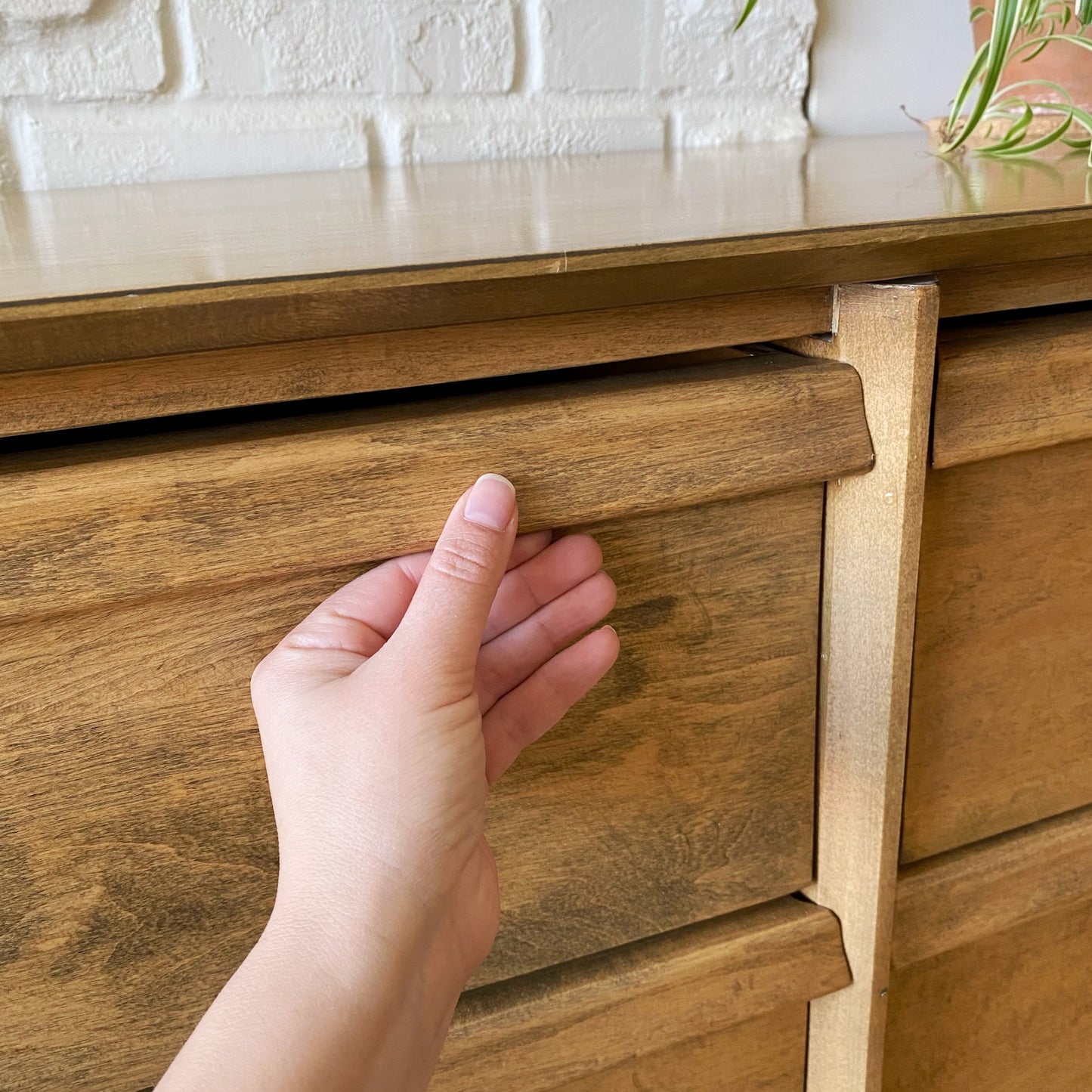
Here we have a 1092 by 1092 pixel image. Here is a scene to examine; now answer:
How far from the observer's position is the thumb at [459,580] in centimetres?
36

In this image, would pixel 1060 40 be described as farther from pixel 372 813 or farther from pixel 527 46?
pixel 372 813

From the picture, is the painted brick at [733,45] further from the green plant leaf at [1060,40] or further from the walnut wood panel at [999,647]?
the walnut wood panel at [999,647]

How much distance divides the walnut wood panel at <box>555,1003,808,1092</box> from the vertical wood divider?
2cm

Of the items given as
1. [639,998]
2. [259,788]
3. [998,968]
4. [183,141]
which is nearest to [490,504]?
[259,788]

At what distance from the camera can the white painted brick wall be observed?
0.72 m

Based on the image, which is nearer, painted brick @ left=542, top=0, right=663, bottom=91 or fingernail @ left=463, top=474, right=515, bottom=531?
fingernail @ left=463, top=474, right=515, bottom=531

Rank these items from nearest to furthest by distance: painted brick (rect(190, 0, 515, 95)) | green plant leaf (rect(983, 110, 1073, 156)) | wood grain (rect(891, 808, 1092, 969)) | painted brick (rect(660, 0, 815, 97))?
wood grain (rect(891, 808, 1092, 969)) < green plant leaf (rect(983, 110, 1073, 156)) < painted brick (rect(190, 0, 515, 95)) < painted brick (rect(660, 0, 815, 97))

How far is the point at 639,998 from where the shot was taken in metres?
0.47

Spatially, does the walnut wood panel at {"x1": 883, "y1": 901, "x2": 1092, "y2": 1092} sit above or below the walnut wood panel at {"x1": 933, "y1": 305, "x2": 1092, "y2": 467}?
below

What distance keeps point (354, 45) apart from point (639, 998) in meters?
0.70

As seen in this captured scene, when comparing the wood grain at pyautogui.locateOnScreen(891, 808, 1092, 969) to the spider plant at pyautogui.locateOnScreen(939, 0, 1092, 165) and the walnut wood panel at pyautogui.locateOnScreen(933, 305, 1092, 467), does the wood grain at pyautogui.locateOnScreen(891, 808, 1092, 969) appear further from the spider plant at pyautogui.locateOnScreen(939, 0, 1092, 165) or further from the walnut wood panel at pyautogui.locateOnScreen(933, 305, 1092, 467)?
the spider plant at pyautogui.locateOnScreen(939, 0, 1092, 165)

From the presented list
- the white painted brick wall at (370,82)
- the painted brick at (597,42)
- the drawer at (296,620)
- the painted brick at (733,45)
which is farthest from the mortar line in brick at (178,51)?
the drawer at (296,620)

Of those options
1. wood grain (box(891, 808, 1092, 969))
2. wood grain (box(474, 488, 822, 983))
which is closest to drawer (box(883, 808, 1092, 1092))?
wood grain (box(891, 808, 1092, 969))

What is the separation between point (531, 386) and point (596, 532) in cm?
7
